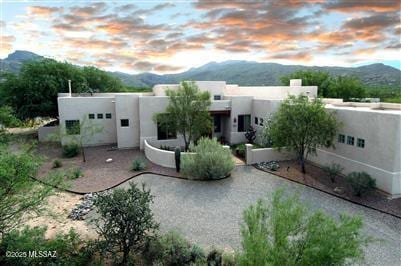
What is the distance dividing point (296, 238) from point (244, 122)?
58.7 feet

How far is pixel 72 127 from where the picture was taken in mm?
20688

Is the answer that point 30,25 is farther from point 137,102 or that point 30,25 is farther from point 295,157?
point 295,157

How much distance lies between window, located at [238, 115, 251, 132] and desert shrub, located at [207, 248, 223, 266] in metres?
15.9

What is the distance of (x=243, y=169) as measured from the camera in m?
16.2

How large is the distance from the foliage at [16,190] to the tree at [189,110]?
39.1ft

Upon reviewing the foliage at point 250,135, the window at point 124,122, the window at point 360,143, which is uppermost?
the window at point 124,122

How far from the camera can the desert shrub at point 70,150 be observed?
19.9 meters

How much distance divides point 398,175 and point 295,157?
6569mm

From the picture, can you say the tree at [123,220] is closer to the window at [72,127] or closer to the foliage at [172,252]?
the foliage at [172,252]

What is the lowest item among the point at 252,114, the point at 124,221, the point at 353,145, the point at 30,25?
the point at 124,221

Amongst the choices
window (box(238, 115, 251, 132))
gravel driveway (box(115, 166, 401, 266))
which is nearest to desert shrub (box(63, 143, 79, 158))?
gravel driveway (box(115, 166, 401, 266))

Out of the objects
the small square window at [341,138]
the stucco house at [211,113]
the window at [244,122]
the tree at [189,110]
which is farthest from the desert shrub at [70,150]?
the small square window at [341,138]

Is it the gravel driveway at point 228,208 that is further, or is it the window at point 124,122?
the window at point 124,122

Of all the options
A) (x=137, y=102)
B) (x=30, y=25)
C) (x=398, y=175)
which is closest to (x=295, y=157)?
(x=398, y=175)
